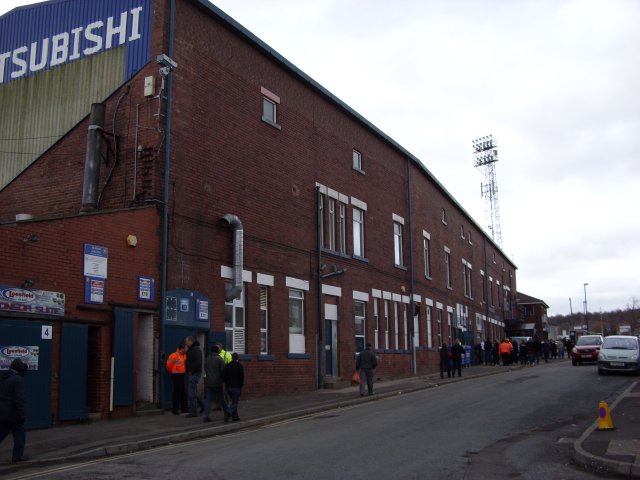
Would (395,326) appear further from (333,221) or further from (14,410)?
(14,410)

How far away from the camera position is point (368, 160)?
94.8ft

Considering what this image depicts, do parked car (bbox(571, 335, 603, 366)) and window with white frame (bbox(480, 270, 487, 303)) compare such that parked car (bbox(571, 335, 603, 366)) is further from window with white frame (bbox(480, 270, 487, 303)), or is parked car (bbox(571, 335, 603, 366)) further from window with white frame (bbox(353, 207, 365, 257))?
window with white frame (bbox(480, 270, 487, 303))

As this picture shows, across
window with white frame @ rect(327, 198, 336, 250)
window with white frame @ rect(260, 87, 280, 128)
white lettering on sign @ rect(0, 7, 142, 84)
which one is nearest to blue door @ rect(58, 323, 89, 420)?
white lettering on sign @ rect(0, 7, 142, 84)

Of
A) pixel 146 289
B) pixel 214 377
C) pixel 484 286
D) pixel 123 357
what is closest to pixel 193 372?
pixel 214 377

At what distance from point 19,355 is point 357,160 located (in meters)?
17.7

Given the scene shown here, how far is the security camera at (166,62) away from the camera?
17031 millimetres

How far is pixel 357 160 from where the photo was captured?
2812 centimetres

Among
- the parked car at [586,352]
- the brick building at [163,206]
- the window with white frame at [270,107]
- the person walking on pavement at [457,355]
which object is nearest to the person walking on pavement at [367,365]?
the brick building at [163,206]

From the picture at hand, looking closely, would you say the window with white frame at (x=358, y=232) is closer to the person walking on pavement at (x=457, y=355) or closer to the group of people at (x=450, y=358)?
the group of people at (x=450, y=358)

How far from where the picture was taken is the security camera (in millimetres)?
17031

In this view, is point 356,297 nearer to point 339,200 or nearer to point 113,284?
point 339,200

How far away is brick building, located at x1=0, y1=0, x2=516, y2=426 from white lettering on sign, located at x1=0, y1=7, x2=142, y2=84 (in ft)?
0.16

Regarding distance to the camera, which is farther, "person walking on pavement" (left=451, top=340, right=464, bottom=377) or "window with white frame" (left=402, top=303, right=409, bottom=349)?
"window with white frame" (left=402, top=303, right=409, bottom=349)

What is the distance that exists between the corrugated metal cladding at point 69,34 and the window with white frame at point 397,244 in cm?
1632
